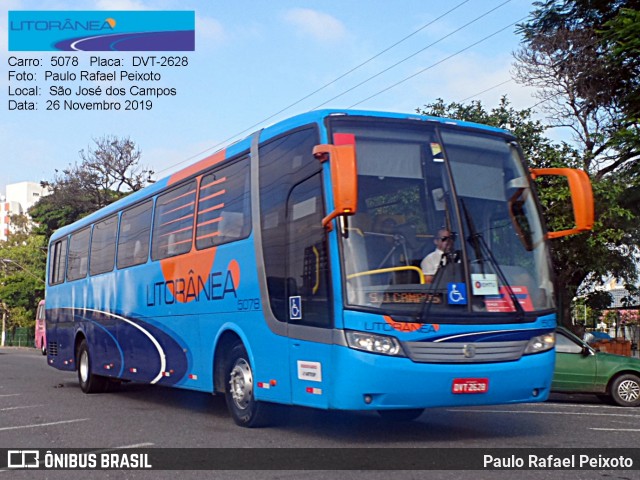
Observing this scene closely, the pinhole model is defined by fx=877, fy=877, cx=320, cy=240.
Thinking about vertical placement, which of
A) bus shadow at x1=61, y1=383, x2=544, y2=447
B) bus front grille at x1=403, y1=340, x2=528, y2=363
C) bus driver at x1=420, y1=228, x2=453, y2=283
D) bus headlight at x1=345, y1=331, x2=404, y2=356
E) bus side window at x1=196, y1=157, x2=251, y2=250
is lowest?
bus shadow at x1=61, y1=383, x2=544, y2=447

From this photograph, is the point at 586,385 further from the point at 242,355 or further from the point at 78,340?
the point at 78,340

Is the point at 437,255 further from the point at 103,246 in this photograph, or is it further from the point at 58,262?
the point at 58,262

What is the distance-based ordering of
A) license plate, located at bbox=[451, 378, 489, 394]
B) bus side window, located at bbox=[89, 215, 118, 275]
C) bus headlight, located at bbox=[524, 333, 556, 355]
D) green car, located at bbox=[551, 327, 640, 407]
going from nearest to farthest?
license plate, located at bbox=[451, 378, 489, 394] → bus headlight, located at bbox=[524, 333, 556, 355] → green car, located at bbox=[551, 327, 640, 407] → bus side window, located at bbox=[89, 215, 118, 275]

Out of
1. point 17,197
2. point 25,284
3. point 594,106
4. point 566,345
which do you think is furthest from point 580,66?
point 17,197

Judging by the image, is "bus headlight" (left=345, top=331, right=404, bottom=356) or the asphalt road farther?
"bus headlight" (left=345, top=331, right=404, bottom=356)

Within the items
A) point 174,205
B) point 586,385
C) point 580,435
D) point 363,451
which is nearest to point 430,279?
point 363,451

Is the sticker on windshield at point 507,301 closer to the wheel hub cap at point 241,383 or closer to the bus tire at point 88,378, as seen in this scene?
the wheel hub cap at point 241,383

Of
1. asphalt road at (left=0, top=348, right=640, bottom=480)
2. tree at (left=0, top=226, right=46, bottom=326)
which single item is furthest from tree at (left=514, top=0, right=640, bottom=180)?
tree at (left=0, top=226, right=46, bottom=326)

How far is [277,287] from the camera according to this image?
9508 mm

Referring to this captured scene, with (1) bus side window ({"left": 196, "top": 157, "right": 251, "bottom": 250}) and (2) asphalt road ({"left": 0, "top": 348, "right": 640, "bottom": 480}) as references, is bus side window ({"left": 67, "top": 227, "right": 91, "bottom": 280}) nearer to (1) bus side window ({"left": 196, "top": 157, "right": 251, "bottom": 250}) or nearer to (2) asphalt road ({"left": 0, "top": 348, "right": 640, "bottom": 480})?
(2) asphalt road ({"left": 0, "top": 348, "right": 640, "bottom": 480})

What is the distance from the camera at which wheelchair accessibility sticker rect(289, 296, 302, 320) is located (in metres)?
9.01

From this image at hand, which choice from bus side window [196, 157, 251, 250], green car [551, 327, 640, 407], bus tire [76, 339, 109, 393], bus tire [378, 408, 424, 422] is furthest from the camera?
bus tire [76, 339, 109, 393]

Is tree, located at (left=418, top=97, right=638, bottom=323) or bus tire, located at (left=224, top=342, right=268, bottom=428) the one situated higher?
tree, located at (left=418, top=97, right=638, bottom=323)

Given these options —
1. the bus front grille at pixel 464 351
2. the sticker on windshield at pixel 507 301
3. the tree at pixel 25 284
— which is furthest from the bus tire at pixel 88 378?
the tree at pixel 25 284
